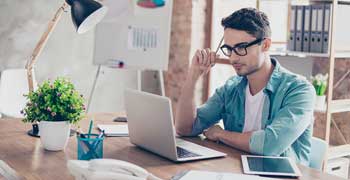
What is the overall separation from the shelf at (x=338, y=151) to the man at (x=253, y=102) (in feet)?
4.45

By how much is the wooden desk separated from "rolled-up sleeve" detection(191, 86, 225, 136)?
133 mm

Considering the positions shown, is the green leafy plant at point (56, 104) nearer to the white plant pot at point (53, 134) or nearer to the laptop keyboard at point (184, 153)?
the white plant pot at point (53, 134)

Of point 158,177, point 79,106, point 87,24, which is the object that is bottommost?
point 158,177

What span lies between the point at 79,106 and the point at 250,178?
30.3 inches

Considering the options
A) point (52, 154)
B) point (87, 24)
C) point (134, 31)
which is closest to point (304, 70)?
point (134, 31)

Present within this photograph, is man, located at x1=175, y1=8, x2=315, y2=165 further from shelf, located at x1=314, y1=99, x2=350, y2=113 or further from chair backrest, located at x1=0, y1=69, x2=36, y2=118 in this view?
chair backrest, located at x1=0, y1=69, x2=36, y2=118

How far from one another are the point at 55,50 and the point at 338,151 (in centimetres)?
258

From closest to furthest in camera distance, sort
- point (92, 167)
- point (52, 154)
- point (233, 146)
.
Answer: point (92, 167) < point (52, 154) < point (233, 146)

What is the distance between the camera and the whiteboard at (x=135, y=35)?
3.95 m

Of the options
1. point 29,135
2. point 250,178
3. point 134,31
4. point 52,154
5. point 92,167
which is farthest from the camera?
point 134,31

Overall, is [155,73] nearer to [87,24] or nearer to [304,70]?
[304,70]

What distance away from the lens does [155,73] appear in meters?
5.09

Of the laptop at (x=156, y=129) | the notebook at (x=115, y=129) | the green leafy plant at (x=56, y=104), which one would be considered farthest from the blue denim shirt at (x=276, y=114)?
the green leafy plant at (x=56, y=104)

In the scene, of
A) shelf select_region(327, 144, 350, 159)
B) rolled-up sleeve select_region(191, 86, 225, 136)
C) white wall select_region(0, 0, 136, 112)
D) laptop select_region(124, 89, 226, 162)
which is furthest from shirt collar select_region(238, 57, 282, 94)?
white wall select_region(0, 0, 136, 112)
